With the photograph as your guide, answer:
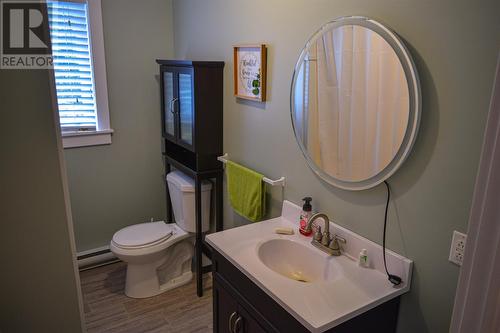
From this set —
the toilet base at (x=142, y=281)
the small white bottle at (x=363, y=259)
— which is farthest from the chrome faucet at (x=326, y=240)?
the toilet base at (x=142, y=281)

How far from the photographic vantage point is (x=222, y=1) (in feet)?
7.69

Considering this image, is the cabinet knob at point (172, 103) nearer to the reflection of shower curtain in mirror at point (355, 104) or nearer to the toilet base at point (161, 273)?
the toilet base at point (161, 273)

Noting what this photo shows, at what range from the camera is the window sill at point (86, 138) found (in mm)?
2771

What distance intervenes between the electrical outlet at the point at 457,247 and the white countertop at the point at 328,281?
0.17 meters

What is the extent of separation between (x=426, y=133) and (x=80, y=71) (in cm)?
243

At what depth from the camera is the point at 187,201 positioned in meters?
2.68

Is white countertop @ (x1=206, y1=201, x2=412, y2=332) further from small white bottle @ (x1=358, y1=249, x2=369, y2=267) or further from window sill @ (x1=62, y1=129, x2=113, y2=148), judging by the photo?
window sill @ (x1=62, y1=129, x2=113, y2=148)

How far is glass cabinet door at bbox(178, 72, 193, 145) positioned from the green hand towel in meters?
0.38

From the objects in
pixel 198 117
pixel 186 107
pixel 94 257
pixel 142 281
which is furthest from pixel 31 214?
pixel 94 257

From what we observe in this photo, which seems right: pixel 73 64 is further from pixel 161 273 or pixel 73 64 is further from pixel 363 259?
pixel 363 259

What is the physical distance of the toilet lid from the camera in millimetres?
2570

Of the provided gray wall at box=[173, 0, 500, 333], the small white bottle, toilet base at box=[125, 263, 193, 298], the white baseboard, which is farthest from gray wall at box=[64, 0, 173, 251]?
the small white bottle

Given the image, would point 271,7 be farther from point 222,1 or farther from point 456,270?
point 456,270

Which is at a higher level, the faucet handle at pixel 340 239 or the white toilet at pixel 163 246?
the faucet handle at pixel 340 239
